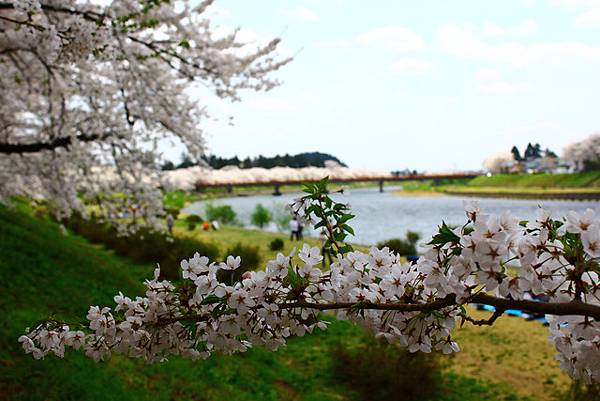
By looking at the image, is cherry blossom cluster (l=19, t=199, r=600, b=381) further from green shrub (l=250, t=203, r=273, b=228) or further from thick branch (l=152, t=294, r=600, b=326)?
green shrub (l=250, t=203, r=273, b=228)

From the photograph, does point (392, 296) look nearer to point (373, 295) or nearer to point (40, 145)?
point (373, 295)

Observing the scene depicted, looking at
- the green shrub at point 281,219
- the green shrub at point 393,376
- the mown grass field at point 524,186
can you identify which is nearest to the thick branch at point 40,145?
the green shrub at point 393,376

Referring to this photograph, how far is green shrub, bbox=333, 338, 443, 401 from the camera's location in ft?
20.9

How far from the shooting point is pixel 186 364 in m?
A: 6.26

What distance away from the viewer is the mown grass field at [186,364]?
189 inches

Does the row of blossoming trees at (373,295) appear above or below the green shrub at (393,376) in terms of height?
above

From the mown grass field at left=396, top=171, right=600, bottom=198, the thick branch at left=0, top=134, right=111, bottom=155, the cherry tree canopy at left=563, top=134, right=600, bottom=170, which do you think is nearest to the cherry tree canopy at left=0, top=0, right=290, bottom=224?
the thick branch at left=0, top=134, right=111, bottom=155

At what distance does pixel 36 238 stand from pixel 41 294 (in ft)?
15.1

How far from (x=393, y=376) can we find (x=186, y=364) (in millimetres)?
2682

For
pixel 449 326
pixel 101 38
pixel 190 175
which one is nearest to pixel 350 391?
pixel 101 38

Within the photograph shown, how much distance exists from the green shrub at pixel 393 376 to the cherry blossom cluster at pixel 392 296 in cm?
529

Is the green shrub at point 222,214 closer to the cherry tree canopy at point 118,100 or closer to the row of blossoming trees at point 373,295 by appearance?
the cherry tree canopy at point 118,100

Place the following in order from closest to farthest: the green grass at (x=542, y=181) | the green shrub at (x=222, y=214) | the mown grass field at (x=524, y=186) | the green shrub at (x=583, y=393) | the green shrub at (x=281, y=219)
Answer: the green shrub at (x=583, y=393) < the green shrub at (x=281, y=219) < the green shrub at (x=222, y=214) < the mown grass field at (x=524, y=186) < the green grass at (x=542, y=181)

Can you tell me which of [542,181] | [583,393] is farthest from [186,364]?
[542,181]
